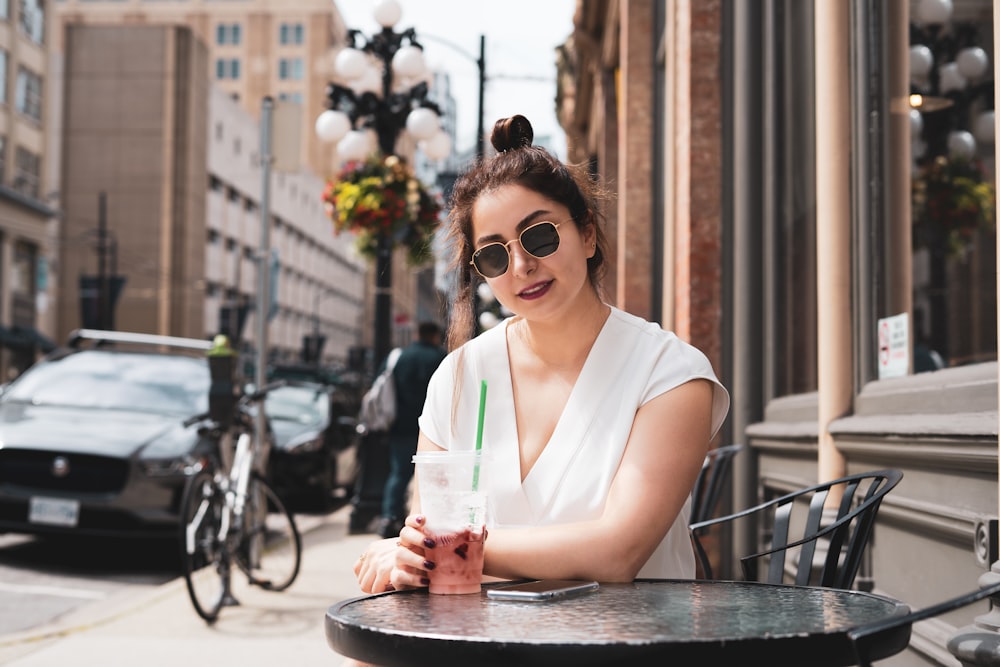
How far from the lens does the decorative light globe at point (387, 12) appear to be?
11.8m

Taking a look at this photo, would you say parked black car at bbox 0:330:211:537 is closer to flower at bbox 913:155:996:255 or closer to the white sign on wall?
the white sign on wall

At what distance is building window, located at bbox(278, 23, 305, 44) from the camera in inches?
3632

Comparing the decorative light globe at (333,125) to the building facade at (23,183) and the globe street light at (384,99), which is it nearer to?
the globe street light at (384,99)

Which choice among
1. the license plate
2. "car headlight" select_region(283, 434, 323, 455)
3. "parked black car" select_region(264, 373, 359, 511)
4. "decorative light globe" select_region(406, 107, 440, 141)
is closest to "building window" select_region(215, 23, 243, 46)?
"parked black car" select_region(264, 373, 359, 511)

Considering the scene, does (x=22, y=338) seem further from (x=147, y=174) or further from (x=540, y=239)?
(x=540, y=239)

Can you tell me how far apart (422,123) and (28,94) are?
43708 millimetres

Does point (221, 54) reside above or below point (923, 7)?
above

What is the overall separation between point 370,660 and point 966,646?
44.7 inches

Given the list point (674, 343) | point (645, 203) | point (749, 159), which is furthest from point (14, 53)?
point (674, 343)

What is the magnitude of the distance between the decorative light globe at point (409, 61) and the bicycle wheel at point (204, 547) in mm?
6264

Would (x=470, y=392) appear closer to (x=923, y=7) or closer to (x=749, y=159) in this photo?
(x=923, y=7)

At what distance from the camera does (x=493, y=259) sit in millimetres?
2584

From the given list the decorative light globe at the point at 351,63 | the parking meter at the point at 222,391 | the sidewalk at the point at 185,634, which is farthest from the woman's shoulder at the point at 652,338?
the decorative light globe at the point at 351,63

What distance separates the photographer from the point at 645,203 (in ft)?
31.8
